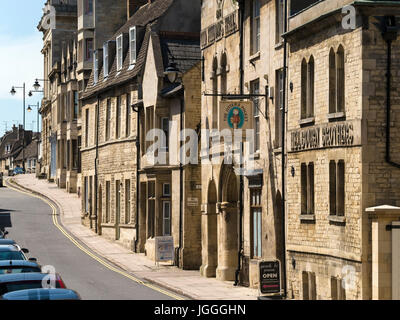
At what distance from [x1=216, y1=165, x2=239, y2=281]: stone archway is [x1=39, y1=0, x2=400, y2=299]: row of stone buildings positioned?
2.1 inches

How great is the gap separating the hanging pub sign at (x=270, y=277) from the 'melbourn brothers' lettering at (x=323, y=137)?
11.7 feet

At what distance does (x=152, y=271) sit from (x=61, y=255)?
18.0 ft

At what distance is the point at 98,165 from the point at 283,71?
2905 centimetres

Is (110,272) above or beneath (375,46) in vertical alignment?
beneath

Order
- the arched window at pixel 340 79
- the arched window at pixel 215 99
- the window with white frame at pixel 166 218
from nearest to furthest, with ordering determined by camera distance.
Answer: the arched window at pixel 340 79 → the arched window at pixel 215 99 → the window with white frame at pixel 166 218

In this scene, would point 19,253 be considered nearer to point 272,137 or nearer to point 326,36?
point 272,137

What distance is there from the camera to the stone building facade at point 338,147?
24953 mm

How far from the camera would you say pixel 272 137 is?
1254 inches

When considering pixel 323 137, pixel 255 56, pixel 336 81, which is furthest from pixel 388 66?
pixel 255 56

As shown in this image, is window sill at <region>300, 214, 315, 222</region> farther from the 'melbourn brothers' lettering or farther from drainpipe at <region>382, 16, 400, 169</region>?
drainpipe at <region>382, 16, 400, 169</region>

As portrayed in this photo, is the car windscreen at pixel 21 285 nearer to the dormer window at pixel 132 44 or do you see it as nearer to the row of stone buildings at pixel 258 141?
the row of stone buildings at pixel 258 141

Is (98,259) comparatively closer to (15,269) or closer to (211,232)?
(211,232)

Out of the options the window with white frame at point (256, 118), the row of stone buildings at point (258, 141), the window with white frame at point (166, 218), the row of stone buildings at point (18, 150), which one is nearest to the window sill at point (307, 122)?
the row of stone buildings at point (258, 141)
